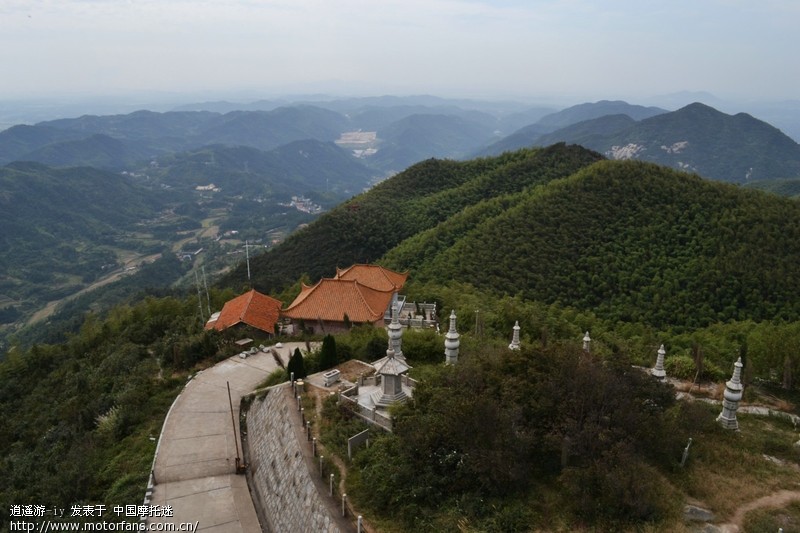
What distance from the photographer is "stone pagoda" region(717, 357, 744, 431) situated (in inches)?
495

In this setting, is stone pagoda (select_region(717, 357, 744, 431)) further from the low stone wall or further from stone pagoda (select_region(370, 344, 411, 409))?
the low stone wall

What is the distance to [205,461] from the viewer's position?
14320 millimetres

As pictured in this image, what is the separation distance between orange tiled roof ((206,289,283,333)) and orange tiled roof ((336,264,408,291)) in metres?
4.28

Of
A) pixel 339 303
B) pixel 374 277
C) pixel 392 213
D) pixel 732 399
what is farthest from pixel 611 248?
pixel 392 213

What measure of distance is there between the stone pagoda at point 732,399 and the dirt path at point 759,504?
8.27 ft

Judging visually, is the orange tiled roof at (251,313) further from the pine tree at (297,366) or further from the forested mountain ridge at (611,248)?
the forested mountain ridge at (611,248)

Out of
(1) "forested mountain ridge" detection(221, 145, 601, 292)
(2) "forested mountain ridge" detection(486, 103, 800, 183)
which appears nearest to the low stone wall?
(1) "forested mountain ridge" detection(221, 145, 601, 292)

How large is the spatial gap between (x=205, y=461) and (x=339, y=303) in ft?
38.9

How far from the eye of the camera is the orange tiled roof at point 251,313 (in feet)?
82.6

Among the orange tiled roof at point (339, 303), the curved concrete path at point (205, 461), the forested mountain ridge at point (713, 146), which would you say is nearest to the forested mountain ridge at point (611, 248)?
the orange tiled roof at point (339, 303)

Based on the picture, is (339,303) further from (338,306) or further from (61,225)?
(61,225)

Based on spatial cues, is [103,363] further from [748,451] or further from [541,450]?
[748,451]

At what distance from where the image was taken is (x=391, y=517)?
10133mm

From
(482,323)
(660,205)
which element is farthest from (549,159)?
(482,323)
